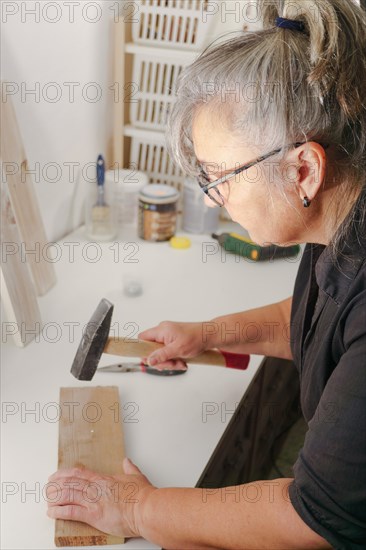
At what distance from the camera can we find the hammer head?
1.10 metres

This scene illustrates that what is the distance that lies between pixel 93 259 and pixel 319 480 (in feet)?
3.40

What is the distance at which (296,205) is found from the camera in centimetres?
89

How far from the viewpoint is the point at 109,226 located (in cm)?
176

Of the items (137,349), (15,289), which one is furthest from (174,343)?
(15,289)

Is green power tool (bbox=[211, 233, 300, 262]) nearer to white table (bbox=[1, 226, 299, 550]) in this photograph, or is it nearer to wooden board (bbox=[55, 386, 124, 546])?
white table (bbox=[1, 226, 299, 550])

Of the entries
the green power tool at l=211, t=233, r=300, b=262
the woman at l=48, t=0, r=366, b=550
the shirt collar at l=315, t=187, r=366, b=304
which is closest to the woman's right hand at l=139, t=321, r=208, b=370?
the woman at l=48, t=0, r=366, b=550

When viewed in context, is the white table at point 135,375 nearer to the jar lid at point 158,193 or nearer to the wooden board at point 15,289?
the wooden board at point 15,289

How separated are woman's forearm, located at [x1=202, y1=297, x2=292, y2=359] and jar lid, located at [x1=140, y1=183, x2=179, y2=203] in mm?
564

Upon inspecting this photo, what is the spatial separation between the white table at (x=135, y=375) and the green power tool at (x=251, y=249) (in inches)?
1.0

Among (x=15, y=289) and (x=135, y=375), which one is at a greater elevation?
(x=15, y=289)

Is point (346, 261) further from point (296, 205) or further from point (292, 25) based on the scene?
point (292, 25)

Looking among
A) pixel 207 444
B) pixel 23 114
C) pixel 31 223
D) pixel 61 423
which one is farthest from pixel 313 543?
pixel 23 114

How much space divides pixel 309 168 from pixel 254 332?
50 cm

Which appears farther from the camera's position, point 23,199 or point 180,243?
point 180,243
